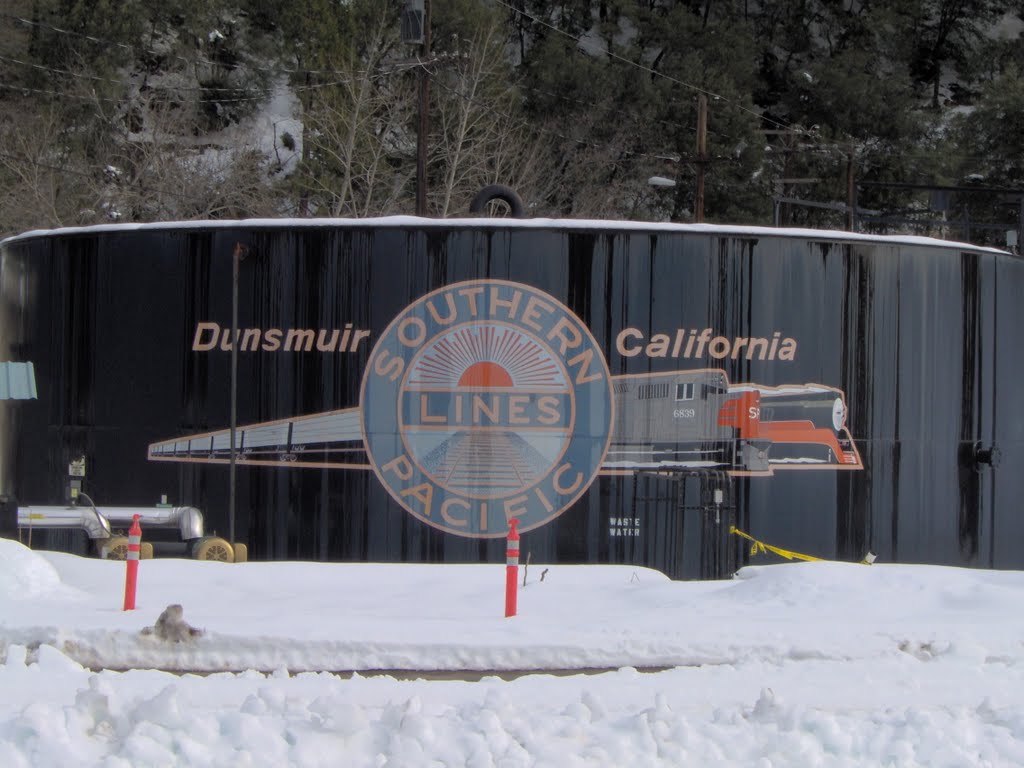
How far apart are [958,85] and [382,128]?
117ft

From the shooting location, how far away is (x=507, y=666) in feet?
21.6

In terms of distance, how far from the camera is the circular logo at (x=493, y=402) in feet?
31.5

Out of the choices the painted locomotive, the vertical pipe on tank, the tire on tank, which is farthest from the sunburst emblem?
the tire on tank

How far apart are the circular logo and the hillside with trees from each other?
2211 cm

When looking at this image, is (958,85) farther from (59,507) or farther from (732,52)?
(59,507)

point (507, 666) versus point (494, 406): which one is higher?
point (494, 406)

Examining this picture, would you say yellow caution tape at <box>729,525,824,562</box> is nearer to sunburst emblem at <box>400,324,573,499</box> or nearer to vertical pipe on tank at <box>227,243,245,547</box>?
sunburst emblem at <box>400,324,573,499</box>

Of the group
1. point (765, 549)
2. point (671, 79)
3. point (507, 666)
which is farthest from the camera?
point (671, 79)

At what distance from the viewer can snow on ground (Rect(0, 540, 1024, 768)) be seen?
16.0ft

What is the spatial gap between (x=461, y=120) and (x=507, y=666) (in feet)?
96.1

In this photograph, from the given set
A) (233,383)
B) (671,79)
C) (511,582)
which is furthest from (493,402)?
(671,79)

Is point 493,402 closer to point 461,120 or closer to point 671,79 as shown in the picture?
point 461,120

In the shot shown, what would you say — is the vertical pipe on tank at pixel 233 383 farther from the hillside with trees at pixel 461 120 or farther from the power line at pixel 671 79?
the power line at pixel 671 79

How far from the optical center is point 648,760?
4.84 m
